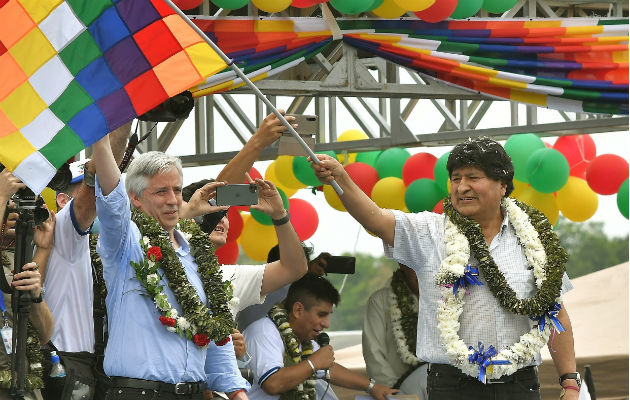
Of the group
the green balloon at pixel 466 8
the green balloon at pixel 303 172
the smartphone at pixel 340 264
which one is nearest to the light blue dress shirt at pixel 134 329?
the smartphone at pixel 340 264

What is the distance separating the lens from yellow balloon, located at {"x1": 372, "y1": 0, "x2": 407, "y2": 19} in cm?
804

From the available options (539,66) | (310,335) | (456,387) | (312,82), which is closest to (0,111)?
(456,387)

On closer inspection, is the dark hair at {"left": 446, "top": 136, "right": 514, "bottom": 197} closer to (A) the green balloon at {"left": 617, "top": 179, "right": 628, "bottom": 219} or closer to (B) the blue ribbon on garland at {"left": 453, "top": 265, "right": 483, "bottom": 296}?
(B) the blue ribbon on garland at {"left": 453, "top": 265, "right": 483, "bottom": 296}

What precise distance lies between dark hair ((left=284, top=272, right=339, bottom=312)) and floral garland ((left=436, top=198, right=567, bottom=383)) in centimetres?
154

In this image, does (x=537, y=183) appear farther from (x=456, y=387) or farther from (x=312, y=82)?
(x=456, y=387)

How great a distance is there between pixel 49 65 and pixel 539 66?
4706mm

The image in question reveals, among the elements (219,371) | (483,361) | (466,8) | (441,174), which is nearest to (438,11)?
(466,8)

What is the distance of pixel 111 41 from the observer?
4684mm

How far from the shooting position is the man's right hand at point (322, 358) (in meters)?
6.66

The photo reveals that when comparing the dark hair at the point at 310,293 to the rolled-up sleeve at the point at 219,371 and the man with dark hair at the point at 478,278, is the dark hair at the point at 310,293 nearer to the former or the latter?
the man with dark hair at the point at 478,278

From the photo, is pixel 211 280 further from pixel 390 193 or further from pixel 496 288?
pixel 390 193

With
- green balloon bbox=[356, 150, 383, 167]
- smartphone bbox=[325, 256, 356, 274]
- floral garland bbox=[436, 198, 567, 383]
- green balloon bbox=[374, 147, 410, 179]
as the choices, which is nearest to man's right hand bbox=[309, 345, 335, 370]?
smartphone bbox=[325, 256, 356, 274]

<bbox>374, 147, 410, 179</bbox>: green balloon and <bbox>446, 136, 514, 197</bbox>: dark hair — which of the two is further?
<bbox>374, 147, 410, 179</bbox>: green balloon

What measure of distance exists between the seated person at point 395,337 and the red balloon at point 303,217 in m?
1.66
